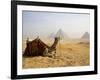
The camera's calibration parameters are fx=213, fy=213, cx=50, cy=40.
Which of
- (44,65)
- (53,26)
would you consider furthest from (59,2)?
(44,65)

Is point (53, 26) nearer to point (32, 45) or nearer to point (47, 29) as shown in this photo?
point (47, 29)

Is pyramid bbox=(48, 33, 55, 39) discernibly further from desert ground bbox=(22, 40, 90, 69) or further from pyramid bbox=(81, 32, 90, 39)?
pyramid bbox=(81, 32, 90, 39)

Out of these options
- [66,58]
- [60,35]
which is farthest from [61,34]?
[66,58]

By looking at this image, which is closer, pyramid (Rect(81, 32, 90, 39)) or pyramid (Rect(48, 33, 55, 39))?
pyramid (Rect(48, 33, 55, 39))

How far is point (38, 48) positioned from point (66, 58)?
28cm

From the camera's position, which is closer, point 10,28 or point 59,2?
point 10,28

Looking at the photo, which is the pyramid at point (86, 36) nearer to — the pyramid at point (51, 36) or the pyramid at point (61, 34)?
the pyramid at point (61, 34)

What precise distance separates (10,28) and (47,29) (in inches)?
Result: 12.9

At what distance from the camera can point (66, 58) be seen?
6.39 feet

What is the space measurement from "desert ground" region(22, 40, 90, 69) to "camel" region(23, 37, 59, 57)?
0.11 feet

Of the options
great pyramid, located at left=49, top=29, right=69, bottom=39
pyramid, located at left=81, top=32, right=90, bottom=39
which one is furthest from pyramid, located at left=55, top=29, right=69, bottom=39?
pyramid, located at left=81, top=32, right=90, bottom=39

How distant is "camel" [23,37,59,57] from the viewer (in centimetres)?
184

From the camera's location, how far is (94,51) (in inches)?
80.4

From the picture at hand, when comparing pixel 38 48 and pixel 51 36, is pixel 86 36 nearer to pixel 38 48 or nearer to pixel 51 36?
pixel 51 36
